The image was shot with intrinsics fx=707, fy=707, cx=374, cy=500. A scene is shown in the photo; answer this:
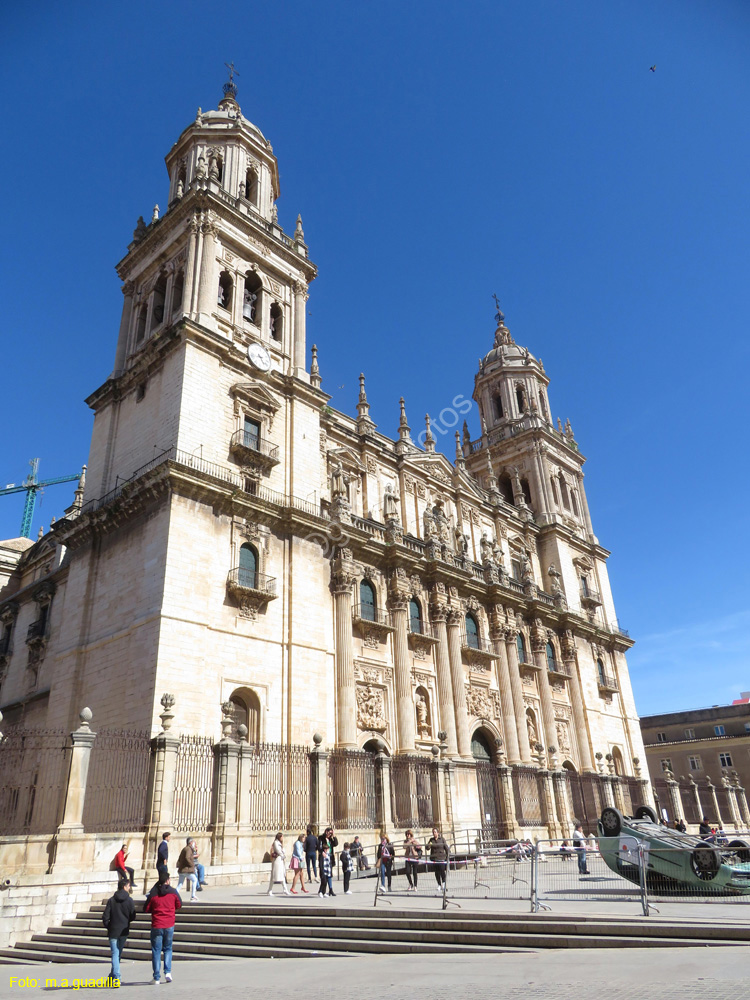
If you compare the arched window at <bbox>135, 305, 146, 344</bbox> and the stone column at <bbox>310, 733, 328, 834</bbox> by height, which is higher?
the arched window at <bbox>135, 305, 146, 344</bbox>

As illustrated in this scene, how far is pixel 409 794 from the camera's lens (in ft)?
75.2

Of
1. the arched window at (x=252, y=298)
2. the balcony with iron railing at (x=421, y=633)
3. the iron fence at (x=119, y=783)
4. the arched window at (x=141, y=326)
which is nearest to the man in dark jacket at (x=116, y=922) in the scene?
the iron fence at (x=119, y=783)

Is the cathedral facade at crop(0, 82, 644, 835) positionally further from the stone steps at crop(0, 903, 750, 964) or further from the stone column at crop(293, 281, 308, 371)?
the stone steps at crop(0, 903, 750, 964)

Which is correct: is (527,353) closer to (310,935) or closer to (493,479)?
(493,479)

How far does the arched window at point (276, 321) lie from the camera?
3023 cm

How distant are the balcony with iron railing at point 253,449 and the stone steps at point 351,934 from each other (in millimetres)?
15153

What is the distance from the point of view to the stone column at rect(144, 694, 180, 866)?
1593cm

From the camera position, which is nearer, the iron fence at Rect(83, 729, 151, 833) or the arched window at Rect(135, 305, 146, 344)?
the iron fence at Rect(83, 729, 151, 833)

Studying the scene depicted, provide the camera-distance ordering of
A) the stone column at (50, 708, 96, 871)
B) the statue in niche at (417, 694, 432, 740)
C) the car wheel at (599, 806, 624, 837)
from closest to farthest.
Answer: the stone column at (50, 708, 96, 871)
the car wheel at (599, 806, 624, 837)
the statue in niche at (417, 694, 432, 740)

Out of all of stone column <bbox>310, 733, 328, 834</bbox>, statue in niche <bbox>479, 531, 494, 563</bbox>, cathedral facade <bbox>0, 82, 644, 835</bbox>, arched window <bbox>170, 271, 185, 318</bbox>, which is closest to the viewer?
stone column <bbox>310, 733, 328, 834</bbox>

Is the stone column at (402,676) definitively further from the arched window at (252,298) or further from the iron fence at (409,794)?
the arched window at (252,298)

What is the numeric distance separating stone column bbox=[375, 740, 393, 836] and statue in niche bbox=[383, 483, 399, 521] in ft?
38.7

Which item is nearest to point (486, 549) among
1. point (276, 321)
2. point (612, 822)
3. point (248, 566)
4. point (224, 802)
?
point (276, 321)

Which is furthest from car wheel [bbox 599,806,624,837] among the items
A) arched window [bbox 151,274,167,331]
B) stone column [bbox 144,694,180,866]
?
arched window [bbox 151,274,167,331]
